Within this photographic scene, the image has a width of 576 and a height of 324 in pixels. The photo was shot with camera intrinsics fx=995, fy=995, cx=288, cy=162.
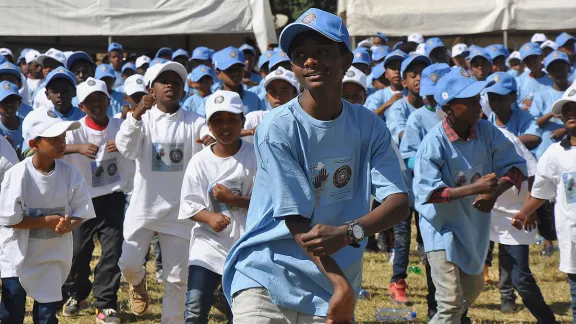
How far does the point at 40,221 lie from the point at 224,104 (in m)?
1.52

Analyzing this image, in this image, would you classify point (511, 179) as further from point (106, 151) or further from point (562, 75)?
point (562, 75)

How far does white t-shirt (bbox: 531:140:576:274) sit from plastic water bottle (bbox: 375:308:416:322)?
167 centimetres

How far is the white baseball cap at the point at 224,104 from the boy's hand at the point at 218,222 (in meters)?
0.81

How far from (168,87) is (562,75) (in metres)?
5.79

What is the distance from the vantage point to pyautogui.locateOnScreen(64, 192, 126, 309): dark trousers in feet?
27.7

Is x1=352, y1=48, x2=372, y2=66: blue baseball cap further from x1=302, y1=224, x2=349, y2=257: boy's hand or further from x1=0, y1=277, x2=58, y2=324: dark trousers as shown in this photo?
x1=302, y1=224, x2=349, y2=257: boy's hand

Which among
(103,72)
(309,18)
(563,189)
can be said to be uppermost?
(103,72)

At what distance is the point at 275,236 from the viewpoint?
13.5ft

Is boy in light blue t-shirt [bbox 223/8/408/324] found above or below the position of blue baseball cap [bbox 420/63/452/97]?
below

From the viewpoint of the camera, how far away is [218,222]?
6.51 meters

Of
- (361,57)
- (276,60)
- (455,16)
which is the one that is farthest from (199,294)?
(455,16)

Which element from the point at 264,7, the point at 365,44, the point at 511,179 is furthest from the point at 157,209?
the point at 264,7

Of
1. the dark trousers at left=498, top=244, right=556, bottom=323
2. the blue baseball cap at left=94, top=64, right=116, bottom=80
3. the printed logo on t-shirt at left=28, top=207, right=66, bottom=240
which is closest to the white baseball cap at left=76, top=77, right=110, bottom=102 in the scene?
the printed logo on t-shirt at left=28, top=207, right=66, bottom=240

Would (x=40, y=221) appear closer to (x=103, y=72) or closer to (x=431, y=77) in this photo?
(x=431, y=77)
